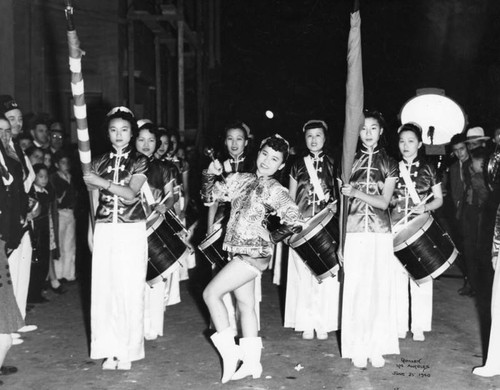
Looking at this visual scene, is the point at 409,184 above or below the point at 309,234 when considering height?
above

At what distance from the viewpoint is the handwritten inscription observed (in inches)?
233

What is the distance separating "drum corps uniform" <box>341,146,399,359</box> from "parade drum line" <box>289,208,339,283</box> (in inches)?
19.1

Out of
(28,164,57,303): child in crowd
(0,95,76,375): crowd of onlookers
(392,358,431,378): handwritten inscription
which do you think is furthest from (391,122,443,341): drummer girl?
(28,164,57,303): child in crowd

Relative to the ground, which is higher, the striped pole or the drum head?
the striped pole

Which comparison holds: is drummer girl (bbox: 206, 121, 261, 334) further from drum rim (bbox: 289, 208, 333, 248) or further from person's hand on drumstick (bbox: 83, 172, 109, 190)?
person's hand on drumstick (bbox: 83, 172, 109, 190)

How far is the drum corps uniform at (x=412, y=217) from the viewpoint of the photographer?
7.16 metres

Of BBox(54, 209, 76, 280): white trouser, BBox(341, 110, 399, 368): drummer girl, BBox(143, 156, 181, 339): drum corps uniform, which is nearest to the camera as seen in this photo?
BBox(341, 110, 399, 368): drummer girl

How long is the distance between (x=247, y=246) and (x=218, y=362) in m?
1.24

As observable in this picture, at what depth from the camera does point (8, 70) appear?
11.9 meters

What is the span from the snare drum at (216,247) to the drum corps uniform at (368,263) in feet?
3.69

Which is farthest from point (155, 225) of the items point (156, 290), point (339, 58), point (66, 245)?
point (339, 58)

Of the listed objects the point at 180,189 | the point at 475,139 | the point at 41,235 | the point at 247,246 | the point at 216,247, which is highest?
the point at 475,139

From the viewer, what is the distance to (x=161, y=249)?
6609mm

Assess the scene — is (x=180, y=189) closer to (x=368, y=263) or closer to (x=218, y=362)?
(x=218, y=362)
